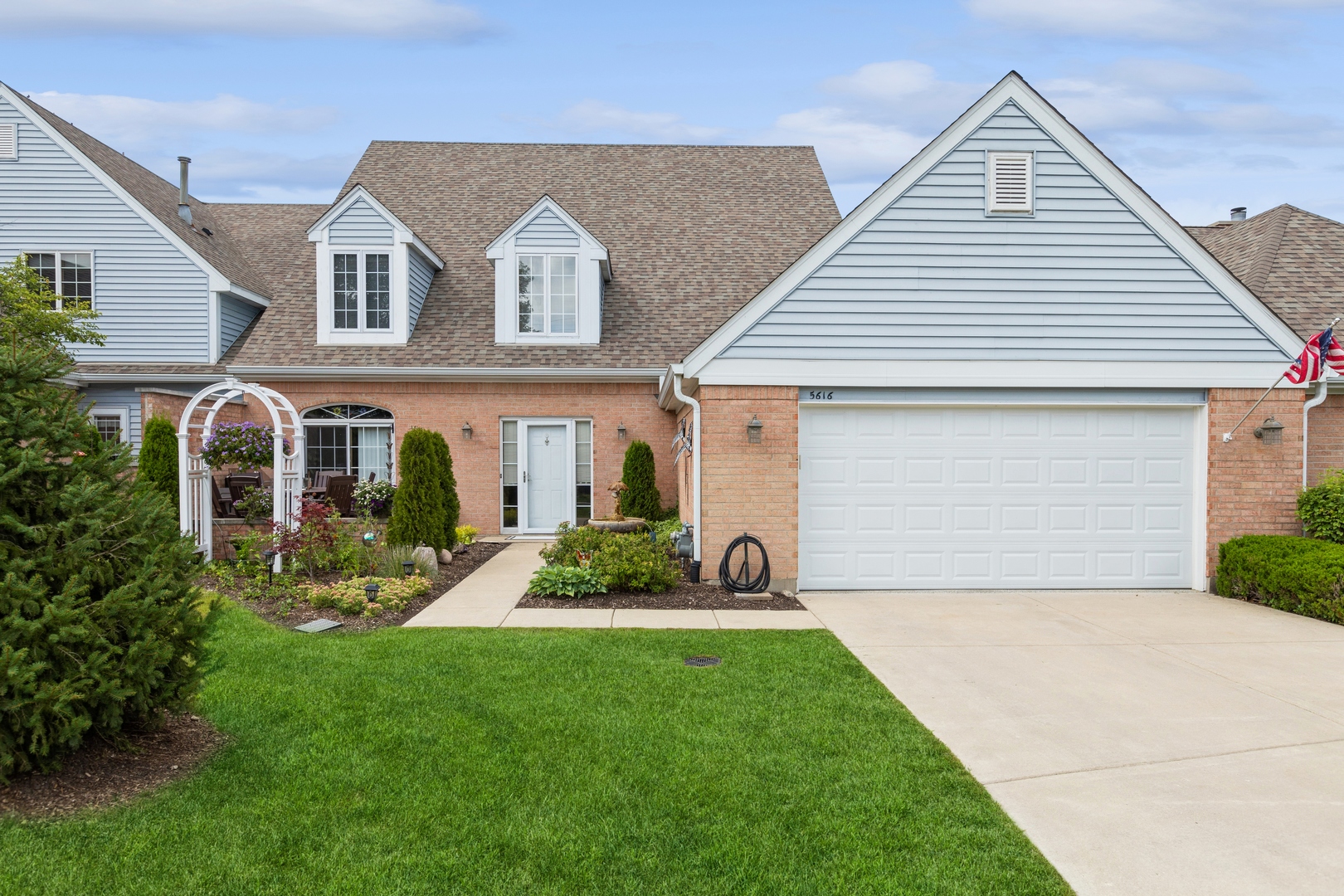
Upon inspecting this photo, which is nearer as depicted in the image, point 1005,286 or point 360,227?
point 1005,286

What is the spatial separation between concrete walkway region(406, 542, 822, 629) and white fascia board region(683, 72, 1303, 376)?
9.80ft

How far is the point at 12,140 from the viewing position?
16672 millimetres

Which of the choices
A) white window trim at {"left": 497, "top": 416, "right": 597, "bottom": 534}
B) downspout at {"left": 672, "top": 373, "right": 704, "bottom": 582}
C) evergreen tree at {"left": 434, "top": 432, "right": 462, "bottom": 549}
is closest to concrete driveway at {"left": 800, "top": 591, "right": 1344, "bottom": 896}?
downspout at {"left": 672, "top": 373, "right": 704, "bottom": 582}

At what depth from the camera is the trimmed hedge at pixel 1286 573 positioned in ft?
28.6

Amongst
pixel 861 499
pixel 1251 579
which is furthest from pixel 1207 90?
pixel 861 499

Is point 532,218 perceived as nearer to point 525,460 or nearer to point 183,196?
point 525,460

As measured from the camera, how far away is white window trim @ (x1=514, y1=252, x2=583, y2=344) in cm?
1599

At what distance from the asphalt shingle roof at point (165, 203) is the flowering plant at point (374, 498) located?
579 centimetres

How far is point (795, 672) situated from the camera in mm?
6578

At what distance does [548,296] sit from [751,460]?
301 inches

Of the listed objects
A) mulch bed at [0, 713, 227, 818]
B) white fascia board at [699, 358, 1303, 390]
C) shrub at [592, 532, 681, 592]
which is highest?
white fascia board at [699, 358, 1303, 390]

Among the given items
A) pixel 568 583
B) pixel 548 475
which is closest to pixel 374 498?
pixel 548 475

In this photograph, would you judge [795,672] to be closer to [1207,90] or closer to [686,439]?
[686,439]

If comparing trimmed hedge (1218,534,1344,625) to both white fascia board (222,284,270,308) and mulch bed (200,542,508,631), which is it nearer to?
mulch bed (200,542,508,631)
